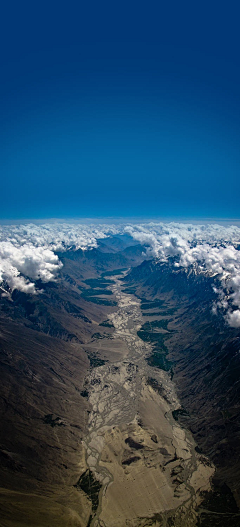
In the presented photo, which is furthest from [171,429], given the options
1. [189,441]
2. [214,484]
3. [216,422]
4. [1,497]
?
[1,497]

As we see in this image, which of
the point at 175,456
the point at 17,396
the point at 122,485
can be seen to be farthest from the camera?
the point at 17,396

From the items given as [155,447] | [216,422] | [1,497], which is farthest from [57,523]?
[216,422]

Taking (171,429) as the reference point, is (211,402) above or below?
above

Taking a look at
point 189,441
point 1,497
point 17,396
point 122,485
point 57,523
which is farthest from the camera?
point 17,396

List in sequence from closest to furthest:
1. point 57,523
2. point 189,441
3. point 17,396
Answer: point 57,523 → point 189,441 → point 17,396

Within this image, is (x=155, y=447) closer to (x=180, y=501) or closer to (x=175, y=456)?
(x=175, y=456)

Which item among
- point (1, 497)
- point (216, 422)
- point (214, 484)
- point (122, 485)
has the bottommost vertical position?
point (1, 497)

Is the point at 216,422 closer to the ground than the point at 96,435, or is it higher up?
higher up

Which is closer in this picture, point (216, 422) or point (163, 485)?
point (163, 485)

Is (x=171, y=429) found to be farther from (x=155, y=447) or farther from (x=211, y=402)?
(x=211, y=402)
